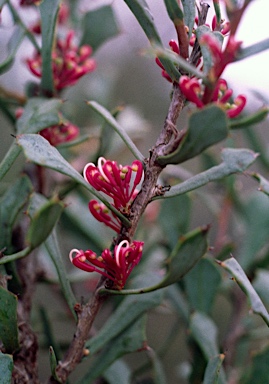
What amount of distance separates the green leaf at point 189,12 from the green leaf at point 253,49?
4.2 inches

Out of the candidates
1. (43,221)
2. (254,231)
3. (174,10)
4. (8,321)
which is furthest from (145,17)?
(254,231)

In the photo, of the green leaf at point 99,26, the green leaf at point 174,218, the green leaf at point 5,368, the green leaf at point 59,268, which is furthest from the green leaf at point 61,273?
the green leaf at point 99,26

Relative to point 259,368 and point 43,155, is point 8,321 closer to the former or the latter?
point 43,155

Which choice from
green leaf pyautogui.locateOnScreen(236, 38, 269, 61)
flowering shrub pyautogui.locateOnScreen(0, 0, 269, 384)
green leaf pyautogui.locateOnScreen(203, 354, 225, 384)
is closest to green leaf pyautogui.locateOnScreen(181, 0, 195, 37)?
flowering shrub pyautogui.locateOnScreen(0, 0, 269, 384)

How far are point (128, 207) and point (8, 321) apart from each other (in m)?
0.21

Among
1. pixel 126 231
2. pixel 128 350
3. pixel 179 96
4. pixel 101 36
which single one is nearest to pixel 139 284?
pixel 128 350

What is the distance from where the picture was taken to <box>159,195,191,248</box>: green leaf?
3.21ft

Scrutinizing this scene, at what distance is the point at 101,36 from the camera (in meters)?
1.01

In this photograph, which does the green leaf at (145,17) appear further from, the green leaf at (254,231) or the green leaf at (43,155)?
the green leaf at (254,231)

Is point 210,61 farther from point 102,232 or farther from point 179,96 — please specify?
point 102,232

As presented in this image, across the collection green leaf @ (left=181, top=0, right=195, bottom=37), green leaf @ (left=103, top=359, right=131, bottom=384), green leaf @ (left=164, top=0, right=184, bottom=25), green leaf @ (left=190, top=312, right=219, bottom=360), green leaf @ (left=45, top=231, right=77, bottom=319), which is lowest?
green leaf @ (left=190, top=312, right=219, bottom=360)

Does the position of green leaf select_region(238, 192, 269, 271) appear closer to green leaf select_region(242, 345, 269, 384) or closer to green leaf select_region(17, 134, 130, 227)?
green leaf select_region(242, 345, 269, 384)

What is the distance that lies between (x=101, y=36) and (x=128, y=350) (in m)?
0.61

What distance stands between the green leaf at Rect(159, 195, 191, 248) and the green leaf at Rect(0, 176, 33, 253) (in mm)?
299
